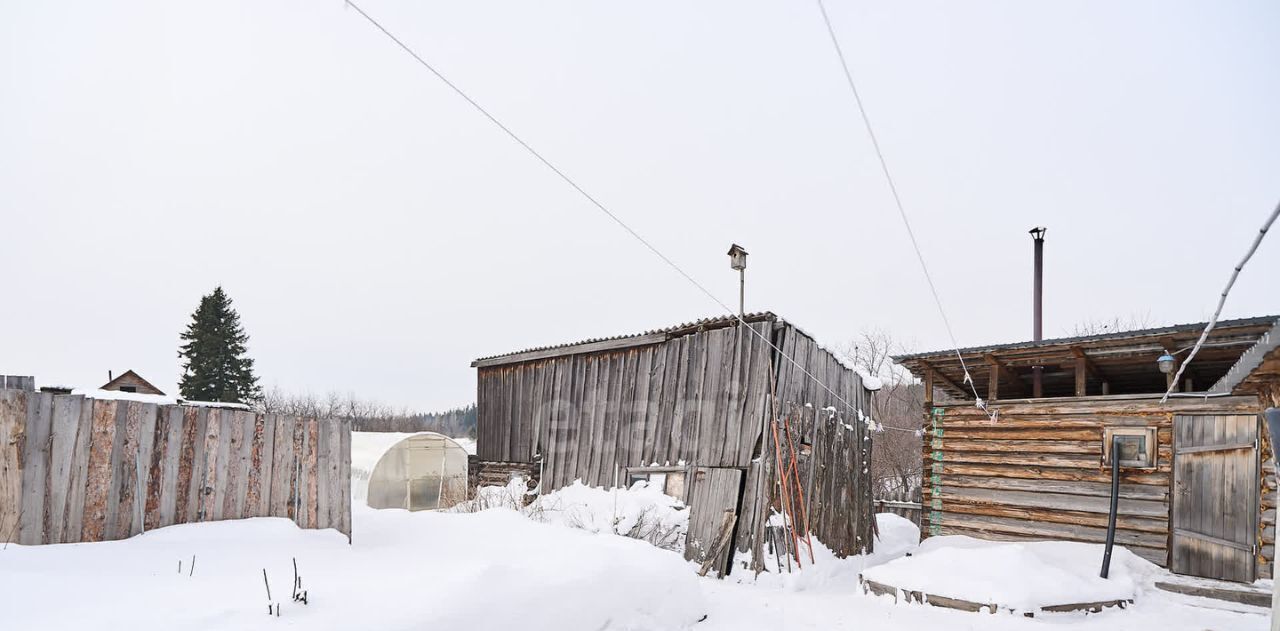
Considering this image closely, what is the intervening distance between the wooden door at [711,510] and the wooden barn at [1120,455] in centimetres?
370

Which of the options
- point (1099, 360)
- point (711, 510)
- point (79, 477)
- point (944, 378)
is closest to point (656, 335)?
point (711, 510)

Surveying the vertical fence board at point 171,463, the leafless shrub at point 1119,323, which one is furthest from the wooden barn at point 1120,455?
the leafless shrub at point 1119,323

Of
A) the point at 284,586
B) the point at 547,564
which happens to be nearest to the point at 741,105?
the point at 547,564

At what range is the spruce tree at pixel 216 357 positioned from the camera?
124 feet

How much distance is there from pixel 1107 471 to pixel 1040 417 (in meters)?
1.19

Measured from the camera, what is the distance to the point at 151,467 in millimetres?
5738

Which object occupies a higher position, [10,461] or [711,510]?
[10,461]

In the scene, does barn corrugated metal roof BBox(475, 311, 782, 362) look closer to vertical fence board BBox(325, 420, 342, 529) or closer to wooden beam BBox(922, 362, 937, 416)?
wooden beam BBox(922, 362, 937, 416)

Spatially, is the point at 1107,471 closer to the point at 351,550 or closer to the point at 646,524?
the point at 646,524

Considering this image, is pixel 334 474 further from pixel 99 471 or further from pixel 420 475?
pixel 420 475

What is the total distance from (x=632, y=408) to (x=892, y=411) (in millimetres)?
29415

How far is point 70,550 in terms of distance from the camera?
194 inches

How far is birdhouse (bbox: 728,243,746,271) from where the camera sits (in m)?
12.7

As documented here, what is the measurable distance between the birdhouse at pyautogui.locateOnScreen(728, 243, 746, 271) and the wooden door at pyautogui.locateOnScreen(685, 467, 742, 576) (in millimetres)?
3666
